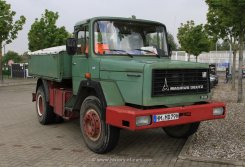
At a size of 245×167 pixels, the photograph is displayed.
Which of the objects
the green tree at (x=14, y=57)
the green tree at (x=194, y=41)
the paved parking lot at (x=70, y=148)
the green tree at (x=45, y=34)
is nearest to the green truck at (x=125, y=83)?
the paved parking lot at (x=70, y=148)

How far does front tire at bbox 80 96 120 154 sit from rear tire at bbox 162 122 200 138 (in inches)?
69.8

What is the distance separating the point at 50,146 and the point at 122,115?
2248 mm

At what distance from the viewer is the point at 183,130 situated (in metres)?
7.67

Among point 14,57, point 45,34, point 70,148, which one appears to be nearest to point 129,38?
point 70,148

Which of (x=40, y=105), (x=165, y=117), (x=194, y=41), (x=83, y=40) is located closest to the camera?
(x=165, y=117)

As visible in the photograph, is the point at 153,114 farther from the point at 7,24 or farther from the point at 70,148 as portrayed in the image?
the point at 7,24

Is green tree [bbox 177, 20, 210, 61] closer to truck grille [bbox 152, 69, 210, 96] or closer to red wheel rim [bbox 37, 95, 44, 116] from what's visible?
red wheel rim [bbox 37, 95, 44, 116]

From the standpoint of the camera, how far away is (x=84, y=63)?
23.8ft

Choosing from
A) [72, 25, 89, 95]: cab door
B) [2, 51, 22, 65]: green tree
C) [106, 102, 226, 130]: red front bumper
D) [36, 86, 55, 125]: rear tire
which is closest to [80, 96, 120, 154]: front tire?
[106, 102, 226, 130]: red front bumper

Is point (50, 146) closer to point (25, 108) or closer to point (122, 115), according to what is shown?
point (122, 115)

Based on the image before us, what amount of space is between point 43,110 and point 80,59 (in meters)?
2.85

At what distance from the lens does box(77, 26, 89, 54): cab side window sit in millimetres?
7203

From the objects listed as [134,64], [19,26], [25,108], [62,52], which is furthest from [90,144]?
[19,26]

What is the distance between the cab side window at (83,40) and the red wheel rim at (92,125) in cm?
126
